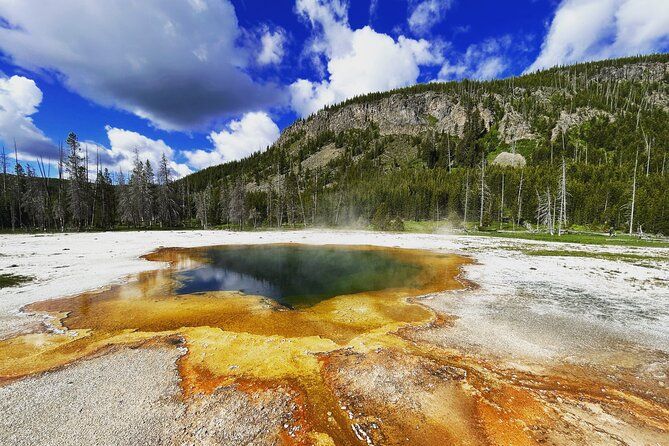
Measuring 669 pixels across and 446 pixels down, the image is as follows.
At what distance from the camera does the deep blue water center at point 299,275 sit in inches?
656

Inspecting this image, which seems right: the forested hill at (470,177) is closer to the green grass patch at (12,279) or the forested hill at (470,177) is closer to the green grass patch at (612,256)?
the green grass patch at (612,256)

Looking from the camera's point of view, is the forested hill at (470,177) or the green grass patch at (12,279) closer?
the green grass patch at (12,279)

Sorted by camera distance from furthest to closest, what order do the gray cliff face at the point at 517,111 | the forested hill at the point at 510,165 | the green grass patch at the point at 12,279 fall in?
the gray cliff face at the point at 517,111, the forested hill at the point at 510,165, the green grass patch at the point at 12,279

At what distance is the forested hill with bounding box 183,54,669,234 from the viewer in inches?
2928

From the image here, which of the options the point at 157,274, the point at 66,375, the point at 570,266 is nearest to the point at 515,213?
the point at 570,266

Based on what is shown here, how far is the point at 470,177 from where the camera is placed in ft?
329

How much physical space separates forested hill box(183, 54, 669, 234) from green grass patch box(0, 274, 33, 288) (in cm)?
6036

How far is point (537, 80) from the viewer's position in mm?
188875

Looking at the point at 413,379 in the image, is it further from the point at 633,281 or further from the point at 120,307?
the point at 633,281

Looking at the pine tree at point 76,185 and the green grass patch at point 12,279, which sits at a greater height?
the pine tree at point 76,185

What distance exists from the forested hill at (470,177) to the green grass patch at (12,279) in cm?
5407

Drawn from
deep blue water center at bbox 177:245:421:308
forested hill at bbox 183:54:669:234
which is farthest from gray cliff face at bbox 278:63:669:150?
deep blue water center at bbox 177:245:421:308

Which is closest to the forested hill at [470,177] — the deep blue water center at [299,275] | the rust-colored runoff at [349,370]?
the deep blue water center at [299,275]

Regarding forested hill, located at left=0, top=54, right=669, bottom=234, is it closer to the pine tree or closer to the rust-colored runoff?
the pine tree
